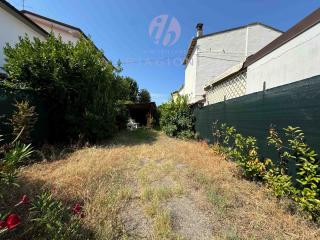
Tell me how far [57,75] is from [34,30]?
589cm

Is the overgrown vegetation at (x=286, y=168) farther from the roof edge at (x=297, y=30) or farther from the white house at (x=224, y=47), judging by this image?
the white house at (x=224, y=47)

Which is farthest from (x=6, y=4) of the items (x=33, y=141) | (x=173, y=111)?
(x=173, y=111)

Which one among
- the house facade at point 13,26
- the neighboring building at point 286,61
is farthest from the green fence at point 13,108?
the neighboring building at point 286,61

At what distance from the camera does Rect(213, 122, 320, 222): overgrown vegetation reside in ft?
8.55

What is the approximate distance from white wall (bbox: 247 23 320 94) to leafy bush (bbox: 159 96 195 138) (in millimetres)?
4302

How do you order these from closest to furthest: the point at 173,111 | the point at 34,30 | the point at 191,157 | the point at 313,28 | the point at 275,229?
the point at 275,229 → the point at 313,28 → the point at 191,157 → the point at 34,30 → the point at 173,111

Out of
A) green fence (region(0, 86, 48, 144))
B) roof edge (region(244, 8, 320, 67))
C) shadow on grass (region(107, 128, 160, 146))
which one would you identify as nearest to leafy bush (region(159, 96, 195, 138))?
shadow on grass (region(107, 128, 160, 146))

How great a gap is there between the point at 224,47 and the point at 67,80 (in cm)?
1066

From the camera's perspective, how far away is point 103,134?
26.3 feet

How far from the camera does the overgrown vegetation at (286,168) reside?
261cm

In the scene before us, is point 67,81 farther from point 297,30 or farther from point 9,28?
point 297,30

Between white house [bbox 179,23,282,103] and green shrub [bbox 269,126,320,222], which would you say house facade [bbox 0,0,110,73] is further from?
white house [bbox 179,23,282,103]

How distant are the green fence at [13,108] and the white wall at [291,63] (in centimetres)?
676

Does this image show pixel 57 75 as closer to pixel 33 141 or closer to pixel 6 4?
pixel 33 141
